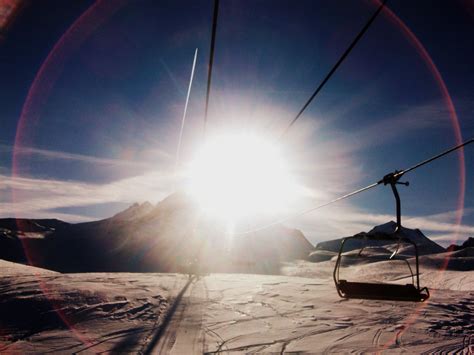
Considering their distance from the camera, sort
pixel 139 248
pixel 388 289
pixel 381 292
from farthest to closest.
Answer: pixel 139 248, pixel 388 289, pixel 381 292

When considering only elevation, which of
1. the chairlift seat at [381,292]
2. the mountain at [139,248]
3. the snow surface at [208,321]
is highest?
the mountain at [139,248]

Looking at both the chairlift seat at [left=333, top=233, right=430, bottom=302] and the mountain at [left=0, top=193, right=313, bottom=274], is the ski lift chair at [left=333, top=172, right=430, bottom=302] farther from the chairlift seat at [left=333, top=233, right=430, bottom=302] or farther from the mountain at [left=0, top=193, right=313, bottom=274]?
the mountain at [left=0, top=193, right=313, bottom=274]

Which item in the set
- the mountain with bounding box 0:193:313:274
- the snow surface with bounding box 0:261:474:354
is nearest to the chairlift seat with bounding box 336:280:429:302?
the snow surface with bounding box 0:261:474:354

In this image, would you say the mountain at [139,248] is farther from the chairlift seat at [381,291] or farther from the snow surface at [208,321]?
the chairlift seat at [381,291]

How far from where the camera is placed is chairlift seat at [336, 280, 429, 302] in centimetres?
540

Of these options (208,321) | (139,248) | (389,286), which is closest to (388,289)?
(389,286)

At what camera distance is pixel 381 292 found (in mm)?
5465

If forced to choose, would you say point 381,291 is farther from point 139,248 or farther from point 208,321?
point 139,248

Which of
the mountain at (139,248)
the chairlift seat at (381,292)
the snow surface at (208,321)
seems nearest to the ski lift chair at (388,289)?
the chairlift seat at (381,292)

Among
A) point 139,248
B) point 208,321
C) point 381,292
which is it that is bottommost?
point 208,321

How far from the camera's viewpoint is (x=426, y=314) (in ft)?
48.6

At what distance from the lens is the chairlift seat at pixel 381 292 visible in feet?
17.7

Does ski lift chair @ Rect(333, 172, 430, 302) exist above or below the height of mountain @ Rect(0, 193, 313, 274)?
below

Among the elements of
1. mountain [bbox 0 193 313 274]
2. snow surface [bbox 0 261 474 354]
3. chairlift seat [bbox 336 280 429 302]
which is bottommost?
snow surface [bbox 0 261 474 354]
